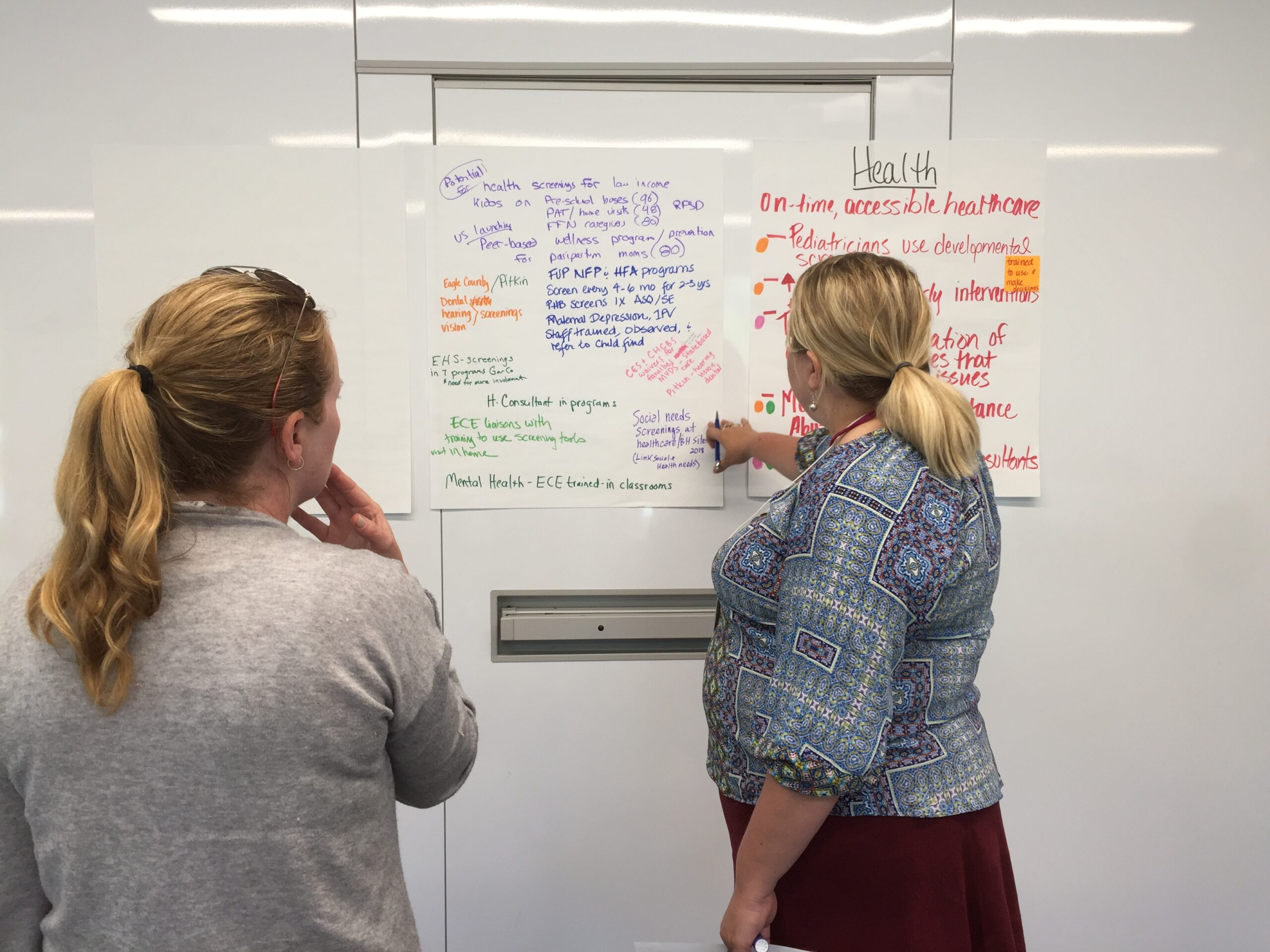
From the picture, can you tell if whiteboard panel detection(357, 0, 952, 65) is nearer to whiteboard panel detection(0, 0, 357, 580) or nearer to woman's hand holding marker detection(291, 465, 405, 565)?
whiteboard panel detection(0, 0, 357, 580)

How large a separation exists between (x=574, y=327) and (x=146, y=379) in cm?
100

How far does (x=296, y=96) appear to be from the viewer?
1613 millimetres

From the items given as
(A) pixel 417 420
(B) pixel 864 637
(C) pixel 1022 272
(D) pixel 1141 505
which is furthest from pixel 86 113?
(D) pixel 1141 505

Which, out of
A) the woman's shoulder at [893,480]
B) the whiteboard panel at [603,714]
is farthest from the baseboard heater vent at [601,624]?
the woman's shoulder at [893,480]

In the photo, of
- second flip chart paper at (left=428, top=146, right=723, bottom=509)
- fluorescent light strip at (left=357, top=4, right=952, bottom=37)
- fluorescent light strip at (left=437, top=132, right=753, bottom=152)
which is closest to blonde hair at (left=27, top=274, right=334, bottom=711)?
second flip chart paper at (left=428, top=146, right=723, bottom=509)

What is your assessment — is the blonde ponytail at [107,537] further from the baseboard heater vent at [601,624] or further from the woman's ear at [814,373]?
the baseboard heater vent at [601,624]

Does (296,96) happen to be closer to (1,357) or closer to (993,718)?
(1,357)

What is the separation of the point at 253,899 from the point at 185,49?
1599 millimetres

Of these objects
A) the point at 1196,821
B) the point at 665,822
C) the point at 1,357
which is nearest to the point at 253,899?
the point at 665,822

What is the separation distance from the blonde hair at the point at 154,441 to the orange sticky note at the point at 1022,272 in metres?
1.43

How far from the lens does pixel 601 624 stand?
1.68m

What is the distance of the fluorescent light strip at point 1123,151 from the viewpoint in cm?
169

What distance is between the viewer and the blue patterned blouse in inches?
36.2

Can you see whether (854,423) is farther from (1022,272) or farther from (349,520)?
(1022,272)
